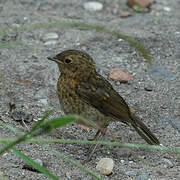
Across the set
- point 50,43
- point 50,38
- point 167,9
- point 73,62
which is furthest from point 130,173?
point 167,9

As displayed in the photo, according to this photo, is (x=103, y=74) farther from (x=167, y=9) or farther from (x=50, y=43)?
(x=167, y=9)

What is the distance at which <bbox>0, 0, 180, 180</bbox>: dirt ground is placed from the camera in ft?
14.2

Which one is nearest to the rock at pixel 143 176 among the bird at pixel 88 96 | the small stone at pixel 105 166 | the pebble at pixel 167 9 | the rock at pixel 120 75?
the small stone at pixel 105 166

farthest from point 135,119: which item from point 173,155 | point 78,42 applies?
point 78,42

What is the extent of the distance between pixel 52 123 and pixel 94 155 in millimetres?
1816

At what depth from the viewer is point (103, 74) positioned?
6.19m

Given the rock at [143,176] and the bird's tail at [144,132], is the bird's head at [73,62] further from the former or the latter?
the rock at [143,176]

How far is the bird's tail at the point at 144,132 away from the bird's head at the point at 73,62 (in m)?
0.68

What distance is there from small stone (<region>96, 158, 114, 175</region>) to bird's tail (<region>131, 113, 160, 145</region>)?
56cm

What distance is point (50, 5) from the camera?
773 cm

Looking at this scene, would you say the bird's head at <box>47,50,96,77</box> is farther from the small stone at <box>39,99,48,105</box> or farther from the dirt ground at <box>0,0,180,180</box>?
the small stone at <box>39,99,48,105</box>

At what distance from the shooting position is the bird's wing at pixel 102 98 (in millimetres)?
4770

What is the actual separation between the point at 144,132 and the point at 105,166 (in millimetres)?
768

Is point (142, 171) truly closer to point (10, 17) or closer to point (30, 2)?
point (10, 17)
